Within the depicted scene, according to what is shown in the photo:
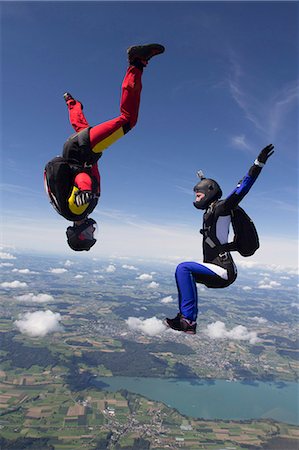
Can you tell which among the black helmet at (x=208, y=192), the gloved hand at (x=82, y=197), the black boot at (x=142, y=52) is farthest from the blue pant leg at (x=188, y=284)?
the black boot at (x=142, y=52)

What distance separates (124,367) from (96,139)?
103622 millimetres

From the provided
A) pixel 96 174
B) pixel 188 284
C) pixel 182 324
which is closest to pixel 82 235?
pixel 96 174

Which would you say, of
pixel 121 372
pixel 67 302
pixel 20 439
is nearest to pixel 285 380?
pixel 121 372

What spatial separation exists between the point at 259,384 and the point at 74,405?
62.0 meters

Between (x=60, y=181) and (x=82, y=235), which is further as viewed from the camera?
(x=82, y=235)

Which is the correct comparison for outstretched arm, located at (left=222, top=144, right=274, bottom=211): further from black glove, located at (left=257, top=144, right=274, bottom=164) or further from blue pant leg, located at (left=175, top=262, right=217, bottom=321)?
blue pant leg, located at (left=175, top=262, right=217, bottom=321)

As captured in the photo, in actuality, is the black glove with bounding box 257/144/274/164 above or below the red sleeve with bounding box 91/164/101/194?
above

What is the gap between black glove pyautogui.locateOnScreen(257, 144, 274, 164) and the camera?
3652 millimetres

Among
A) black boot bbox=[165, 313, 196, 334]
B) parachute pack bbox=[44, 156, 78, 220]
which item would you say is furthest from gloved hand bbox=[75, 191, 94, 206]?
black boot bbox=[165, 313, 196, 334]

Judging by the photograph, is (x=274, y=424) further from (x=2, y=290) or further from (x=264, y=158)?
(x=2, y=290)

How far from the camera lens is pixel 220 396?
83.5 m

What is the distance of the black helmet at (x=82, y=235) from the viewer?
13.1ft

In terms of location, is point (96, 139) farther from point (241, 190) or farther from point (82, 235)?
point (241, 190)

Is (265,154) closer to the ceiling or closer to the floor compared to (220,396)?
closer to the ceiling
